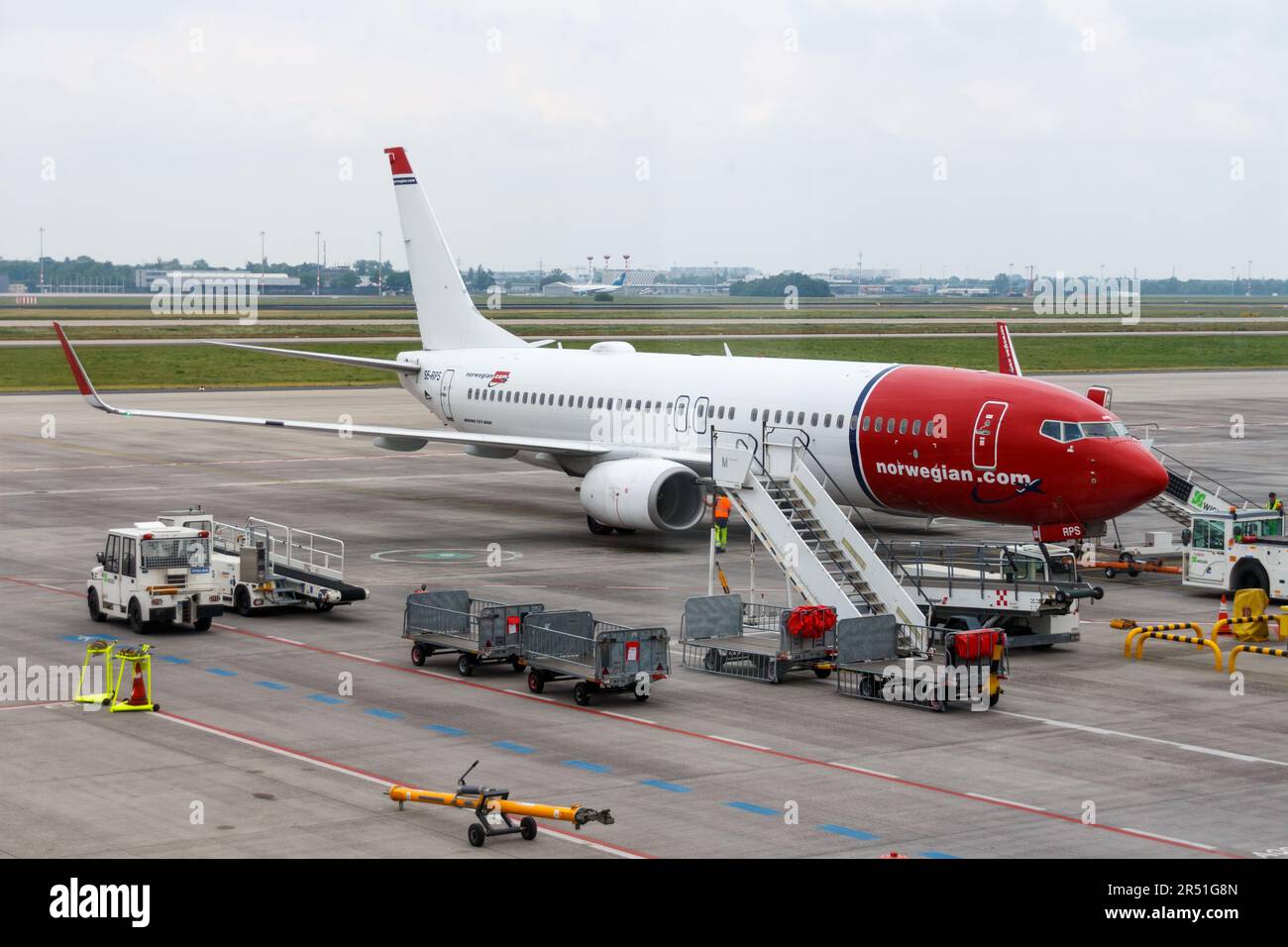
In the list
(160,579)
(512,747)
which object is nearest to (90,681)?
(160,579)

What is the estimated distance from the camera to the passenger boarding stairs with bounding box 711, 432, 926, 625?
1245 inches

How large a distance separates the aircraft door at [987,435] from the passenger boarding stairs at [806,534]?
4418mm

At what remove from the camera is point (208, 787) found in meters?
22.0

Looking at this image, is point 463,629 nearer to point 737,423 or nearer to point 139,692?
point 139,692

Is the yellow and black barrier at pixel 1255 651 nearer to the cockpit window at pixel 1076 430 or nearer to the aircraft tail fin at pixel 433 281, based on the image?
the cockpit window at pixel 1076 430

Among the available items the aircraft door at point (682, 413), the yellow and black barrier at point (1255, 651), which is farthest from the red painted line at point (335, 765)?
the aircraft door at point (682, 413)

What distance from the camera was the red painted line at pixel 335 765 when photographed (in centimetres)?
1962

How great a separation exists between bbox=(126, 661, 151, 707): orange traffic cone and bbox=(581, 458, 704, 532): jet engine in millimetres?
17274

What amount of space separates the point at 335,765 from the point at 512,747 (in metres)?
2.62

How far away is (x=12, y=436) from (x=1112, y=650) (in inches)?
2078

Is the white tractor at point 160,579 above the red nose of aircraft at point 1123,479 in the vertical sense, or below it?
below

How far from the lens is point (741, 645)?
103ft

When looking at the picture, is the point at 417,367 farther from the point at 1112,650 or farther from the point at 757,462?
the point at 1112,650
